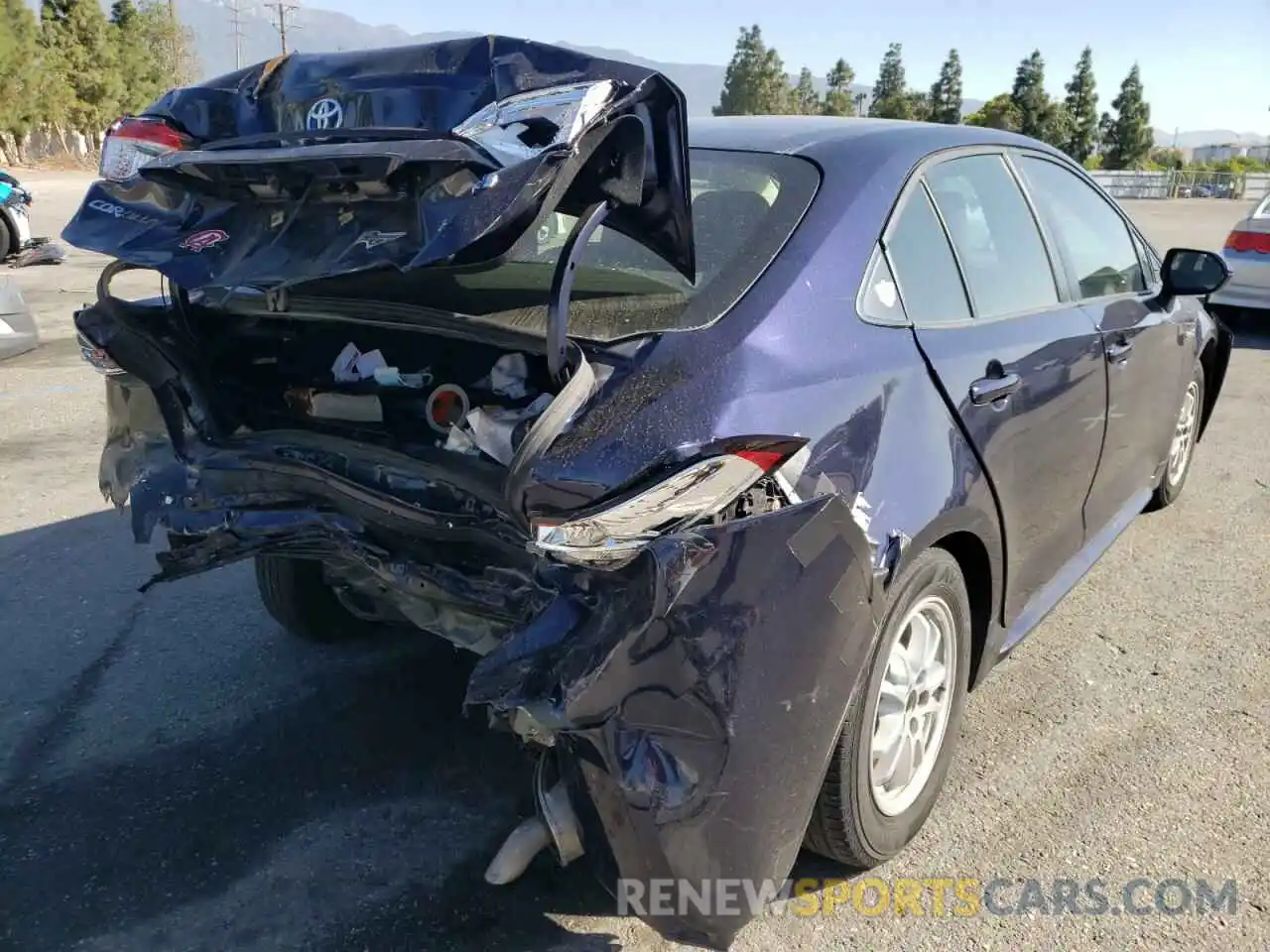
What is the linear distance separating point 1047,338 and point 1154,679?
52.8 inches

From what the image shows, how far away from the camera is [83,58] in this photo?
152 ft

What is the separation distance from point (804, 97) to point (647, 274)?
91.4 m

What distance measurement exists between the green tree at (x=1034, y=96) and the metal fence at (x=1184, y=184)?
1059 centimetres

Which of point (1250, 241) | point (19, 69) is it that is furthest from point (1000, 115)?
point (1250, 241)

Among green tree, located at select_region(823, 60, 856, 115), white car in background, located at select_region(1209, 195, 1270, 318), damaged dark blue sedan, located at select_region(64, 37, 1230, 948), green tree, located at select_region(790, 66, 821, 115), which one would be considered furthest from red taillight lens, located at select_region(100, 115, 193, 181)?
green tree, located at select_region(823, 60, 856, 115)

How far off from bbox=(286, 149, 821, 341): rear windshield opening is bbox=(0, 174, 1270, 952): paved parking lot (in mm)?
1387

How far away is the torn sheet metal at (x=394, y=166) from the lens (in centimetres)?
209

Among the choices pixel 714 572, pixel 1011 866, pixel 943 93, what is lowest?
pixel 1011 866

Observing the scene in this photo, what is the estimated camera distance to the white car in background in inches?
371

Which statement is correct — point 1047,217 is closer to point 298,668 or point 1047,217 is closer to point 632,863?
point 632,863

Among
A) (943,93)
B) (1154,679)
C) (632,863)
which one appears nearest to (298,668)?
(632,863)

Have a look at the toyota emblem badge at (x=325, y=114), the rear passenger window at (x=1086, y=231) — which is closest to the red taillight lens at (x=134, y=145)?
the toyota emblem badge at (x=325, y=114)

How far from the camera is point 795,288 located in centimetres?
228

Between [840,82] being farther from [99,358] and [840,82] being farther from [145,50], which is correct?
[99,358]
